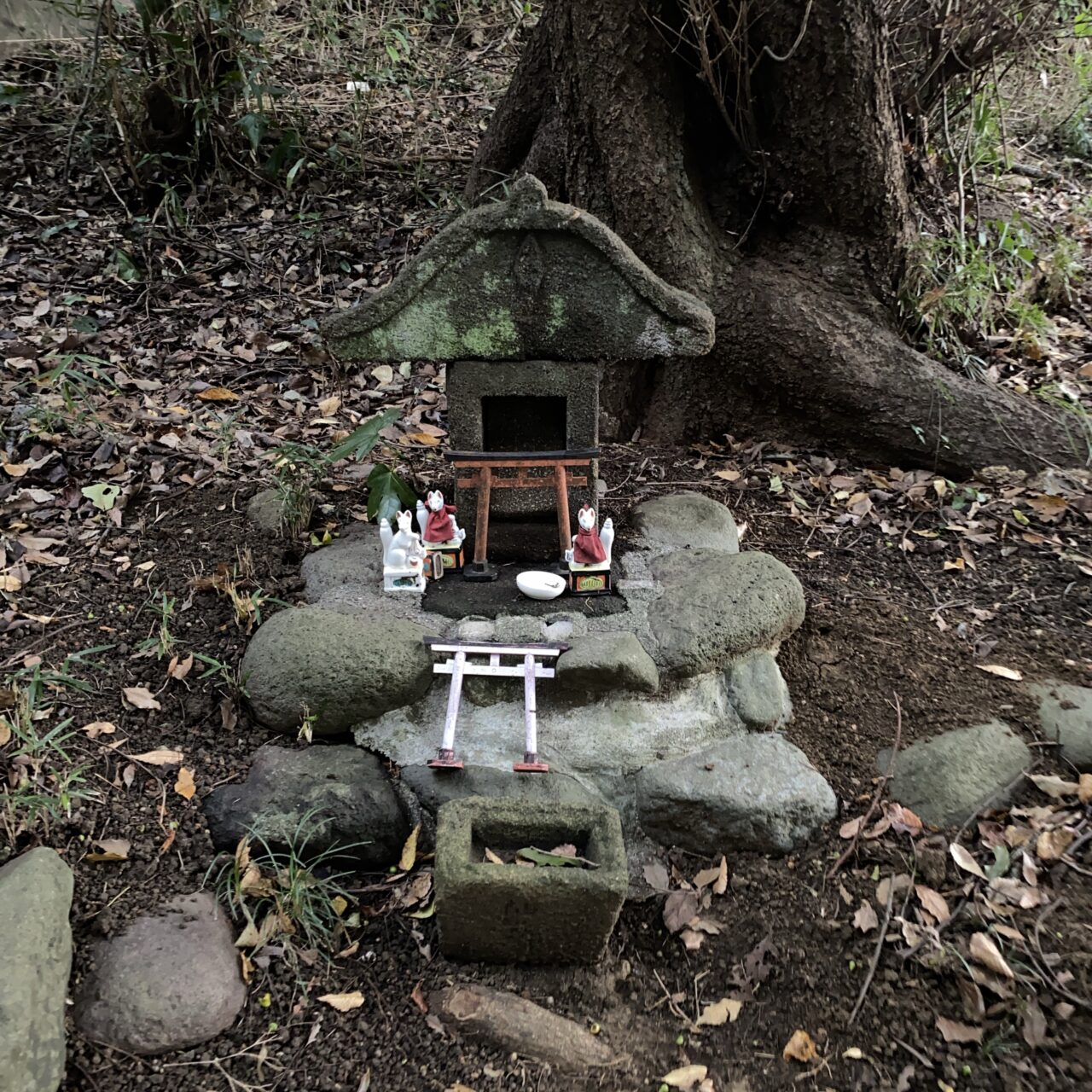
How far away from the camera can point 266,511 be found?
13.6 ft

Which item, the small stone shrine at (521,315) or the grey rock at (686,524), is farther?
the grey rock at (686,524)

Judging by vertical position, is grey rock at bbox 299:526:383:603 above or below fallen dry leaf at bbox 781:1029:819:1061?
above

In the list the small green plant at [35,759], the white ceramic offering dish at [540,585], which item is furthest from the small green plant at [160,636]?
the white ceramic offering dish at [540,585]

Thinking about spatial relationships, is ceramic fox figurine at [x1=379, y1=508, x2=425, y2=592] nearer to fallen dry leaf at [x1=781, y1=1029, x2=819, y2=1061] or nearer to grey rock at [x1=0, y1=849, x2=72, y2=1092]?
grey rock at [x1=0, y1=849, x2=72, y2=1092]

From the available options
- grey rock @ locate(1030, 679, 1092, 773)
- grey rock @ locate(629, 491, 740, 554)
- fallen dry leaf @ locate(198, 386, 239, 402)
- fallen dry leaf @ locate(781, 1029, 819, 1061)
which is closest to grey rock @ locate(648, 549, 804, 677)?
grey rock @ locate(629, 491, 740, 554)

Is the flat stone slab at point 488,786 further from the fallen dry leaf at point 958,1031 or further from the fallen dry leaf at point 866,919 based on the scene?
the fallen dry leaf at point 958,1031

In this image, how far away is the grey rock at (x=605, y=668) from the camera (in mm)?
3199

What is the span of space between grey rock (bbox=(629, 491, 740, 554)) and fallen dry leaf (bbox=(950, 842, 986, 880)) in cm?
146

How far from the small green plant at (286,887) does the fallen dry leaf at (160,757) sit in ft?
1.41

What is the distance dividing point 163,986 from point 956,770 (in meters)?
2.45

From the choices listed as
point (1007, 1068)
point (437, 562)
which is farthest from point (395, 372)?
point (1007, 1068)

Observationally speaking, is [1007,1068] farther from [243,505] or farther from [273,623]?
[243,505]

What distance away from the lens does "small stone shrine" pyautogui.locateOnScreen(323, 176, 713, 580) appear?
3.18 metres

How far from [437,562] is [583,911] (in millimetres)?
1543
